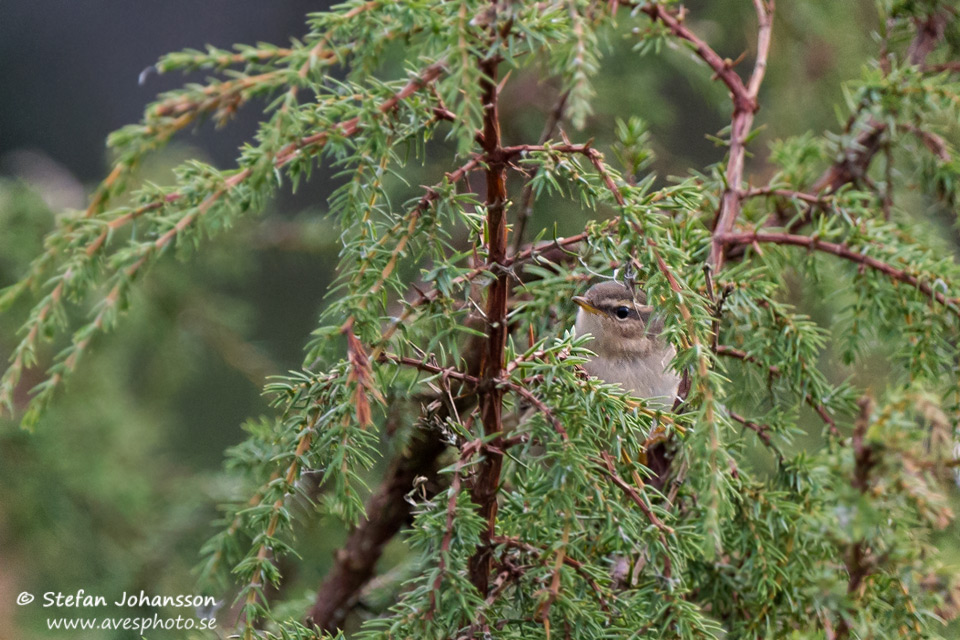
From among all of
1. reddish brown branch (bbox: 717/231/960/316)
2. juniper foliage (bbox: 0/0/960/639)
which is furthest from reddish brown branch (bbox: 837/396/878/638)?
reddish brown branch (bbox: 717/231/960/316)

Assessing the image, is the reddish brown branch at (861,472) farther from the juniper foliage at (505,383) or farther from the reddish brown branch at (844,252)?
the reddish brown branch at (844,252)

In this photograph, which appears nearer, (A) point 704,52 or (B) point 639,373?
(A) point 704,52

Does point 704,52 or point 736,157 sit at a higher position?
point 704,52

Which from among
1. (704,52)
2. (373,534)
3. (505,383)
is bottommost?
(373,534)

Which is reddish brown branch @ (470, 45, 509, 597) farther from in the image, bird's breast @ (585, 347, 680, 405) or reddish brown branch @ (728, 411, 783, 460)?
bird's breast @ (585, 347, 680, 405)

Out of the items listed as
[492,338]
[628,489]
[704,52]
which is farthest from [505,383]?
[704,52]

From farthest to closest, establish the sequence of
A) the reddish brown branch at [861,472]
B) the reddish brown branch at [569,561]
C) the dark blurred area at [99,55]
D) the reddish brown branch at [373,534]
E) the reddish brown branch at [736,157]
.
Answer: the dark blurred area at [99,55] → the reddish brown branch at [373,534] → the reddish brown branch at [736,157] → the reddish brown branch at [569,561] → the reddish brown branch at [861,472]

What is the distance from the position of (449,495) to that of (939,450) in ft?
1.70

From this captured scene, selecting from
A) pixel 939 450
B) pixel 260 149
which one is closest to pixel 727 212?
pixel 939 450

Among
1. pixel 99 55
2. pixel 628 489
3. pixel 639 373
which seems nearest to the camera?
pixel 628 489

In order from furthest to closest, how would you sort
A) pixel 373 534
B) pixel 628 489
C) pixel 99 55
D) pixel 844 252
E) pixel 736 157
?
pixel 99 55 < pixel 373 534 < pixel 736 157 < pixel 844 252 < pixel 628 489

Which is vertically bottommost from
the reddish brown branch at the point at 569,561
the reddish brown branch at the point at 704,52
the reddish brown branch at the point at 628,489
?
the reddish brown branch at the point at 569,561

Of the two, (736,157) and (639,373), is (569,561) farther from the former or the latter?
(639,373)

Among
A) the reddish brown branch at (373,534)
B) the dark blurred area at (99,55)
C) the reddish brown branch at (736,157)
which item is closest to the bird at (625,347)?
the reddish brown branch at (373,534)
